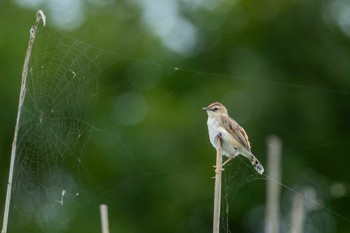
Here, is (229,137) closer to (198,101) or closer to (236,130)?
(236,130)

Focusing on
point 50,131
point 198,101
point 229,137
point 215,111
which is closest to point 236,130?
point 229,137

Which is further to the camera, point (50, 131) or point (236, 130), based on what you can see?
point (50, 131)

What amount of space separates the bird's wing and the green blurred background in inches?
387

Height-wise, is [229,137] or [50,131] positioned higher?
[50,131]

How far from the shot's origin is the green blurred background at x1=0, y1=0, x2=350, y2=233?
1778 centimetres

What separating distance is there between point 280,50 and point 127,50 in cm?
307

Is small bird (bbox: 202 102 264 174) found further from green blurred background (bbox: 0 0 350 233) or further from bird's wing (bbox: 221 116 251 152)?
green blurred background (bbox: 0 0 350 233)

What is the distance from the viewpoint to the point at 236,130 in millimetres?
6598

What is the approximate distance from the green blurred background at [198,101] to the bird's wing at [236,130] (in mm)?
9833

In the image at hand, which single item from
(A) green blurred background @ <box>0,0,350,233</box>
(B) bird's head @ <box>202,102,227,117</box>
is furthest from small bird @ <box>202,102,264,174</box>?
(A) green blurred background @ <box>0,0,350,233</box>

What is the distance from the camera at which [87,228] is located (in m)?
17.4

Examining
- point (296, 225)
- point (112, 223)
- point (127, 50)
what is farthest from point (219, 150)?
point (127, 50)

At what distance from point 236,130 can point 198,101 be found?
1228 cm

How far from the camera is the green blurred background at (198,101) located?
1778cm
